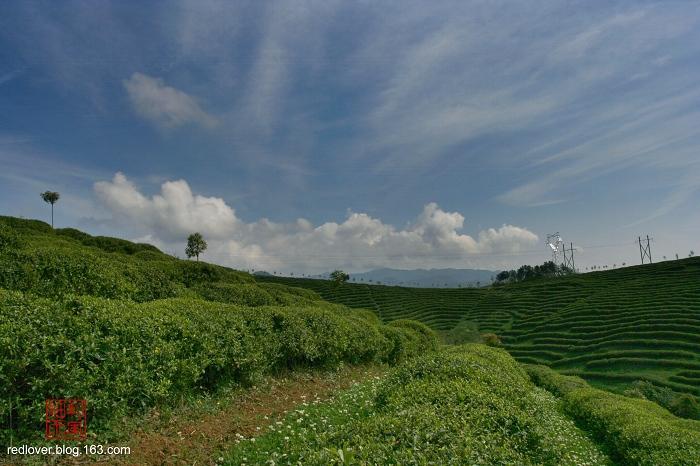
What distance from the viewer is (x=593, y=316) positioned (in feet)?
202

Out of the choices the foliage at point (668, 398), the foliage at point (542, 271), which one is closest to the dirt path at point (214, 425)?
the foliage at point (668, 398)

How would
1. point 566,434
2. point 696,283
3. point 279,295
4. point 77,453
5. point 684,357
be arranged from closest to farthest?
1. point 77,453
2. point 566,434
3. point 279,295
4. point 684,357
5. point 696,283

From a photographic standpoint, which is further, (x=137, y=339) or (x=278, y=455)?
(x=137, y=339)

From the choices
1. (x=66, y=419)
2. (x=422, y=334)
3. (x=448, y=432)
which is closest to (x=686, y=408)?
(x=422, y=334)

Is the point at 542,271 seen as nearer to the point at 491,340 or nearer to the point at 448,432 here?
the point at 491,340

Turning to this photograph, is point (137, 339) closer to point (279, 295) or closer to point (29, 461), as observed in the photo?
point (29, 461)

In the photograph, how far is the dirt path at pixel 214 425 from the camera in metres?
7.59

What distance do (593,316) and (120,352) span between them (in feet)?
222

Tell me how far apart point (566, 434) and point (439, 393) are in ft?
32.5

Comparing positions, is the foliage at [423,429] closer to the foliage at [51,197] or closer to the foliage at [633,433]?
the foliage at [633,433]

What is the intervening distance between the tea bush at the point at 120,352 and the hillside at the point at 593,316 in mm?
41344

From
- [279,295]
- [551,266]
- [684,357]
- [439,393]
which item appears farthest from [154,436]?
[551,266]

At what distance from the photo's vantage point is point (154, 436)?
812 centimetres

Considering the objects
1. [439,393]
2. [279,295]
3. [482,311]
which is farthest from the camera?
[482,311]
